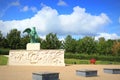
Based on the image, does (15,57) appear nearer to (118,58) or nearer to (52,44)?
(118,58)

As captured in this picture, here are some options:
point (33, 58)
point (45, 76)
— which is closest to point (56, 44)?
point (33, 58)

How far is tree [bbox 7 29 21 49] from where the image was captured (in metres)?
64.2

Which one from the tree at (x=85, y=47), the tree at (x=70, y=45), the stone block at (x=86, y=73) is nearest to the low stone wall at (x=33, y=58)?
the stone block at (x=86, y=73)

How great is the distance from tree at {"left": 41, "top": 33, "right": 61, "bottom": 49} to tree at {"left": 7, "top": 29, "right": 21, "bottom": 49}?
262 inches

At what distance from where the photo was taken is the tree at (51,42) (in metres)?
65.3

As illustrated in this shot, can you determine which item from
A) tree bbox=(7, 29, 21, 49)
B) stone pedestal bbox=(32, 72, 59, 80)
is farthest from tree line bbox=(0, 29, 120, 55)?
stone pedestal bbox=(32, 72, 59, 80)

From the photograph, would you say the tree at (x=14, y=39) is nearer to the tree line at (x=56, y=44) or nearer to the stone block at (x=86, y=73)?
the tree line at (x=56, y=44)

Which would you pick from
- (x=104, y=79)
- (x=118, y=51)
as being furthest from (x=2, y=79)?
(x=118, y=51)

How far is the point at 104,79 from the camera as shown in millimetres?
15859

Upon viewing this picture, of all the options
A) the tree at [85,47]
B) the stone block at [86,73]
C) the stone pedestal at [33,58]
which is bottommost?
the stone block at [86,73]

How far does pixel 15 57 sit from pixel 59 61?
5700 millimetres

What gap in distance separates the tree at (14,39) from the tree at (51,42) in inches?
262

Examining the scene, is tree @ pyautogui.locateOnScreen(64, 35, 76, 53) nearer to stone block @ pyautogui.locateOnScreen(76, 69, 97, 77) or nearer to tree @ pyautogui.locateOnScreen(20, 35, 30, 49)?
tree @ pyautogui.locateOnScreen(20, 35, 30, 49)

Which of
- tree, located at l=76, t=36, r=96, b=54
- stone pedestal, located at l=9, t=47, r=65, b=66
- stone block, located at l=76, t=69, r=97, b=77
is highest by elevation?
tree, located at l=76, t=36, r=96, b=54
